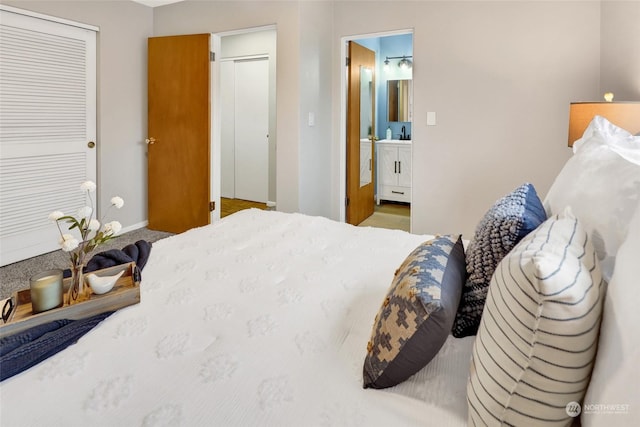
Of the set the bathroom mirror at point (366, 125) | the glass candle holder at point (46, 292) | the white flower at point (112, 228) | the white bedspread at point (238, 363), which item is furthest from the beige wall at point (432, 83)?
the glass candle holder at point (46, 292)

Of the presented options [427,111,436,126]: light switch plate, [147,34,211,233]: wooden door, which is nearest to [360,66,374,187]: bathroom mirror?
[427,111,436,126]: light switch plate

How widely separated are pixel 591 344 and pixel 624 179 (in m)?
0.44

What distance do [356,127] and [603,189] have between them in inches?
148

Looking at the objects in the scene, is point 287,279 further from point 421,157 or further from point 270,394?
point 421,157

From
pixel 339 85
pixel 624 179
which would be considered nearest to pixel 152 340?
pixel 624 179

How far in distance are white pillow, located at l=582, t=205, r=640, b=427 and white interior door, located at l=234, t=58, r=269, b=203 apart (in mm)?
5472

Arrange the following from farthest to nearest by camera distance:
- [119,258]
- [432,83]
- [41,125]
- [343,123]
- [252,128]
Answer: [252,128] → [343,123] → [432,83] → [41,125] → [119,258]

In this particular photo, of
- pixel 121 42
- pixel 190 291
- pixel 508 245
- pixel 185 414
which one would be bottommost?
pixel 185 414

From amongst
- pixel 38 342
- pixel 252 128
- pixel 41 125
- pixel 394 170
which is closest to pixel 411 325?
pixel 38 342

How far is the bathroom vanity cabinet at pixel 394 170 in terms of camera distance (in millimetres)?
5625

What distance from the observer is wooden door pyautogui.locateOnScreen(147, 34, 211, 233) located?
403cm

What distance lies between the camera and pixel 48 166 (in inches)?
141

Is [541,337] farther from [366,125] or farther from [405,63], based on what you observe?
[405,63]

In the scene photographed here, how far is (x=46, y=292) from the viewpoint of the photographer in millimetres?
1216
